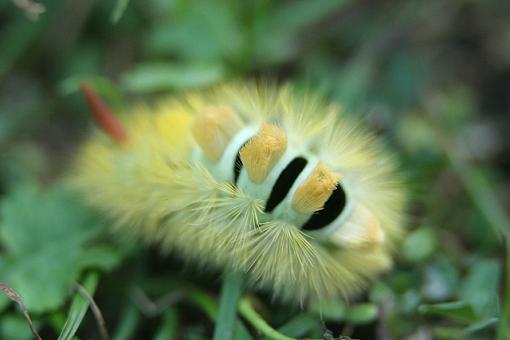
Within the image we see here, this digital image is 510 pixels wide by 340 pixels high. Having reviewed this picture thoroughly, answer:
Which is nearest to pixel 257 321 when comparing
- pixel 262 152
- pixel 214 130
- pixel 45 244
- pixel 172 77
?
pixel 262 152

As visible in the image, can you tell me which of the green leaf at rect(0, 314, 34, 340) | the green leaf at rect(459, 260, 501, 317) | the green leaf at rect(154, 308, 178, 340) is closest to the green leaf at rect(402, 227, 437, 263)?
the green leaf at rect(459, 260, 501, 317)

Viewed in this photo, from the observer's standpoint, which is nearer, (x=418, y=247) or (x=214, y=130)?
(x=214, y=130)

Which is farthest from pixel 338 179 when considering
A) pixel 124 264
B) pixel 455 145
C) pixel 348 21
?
pixel 348 21

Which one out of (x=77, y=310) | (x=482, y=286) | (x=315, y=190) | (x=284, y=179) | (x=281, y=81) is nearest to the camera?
(x=315, y=190)

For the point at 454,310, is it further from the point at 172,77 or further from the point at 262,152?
the point at 172,77

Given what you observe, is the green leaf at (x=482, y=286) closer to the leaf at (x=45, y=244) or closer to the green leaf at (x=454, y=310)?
the green leaf at (x=454, y=310)

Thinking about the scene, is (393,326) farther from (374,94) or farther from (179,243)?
(374,94)

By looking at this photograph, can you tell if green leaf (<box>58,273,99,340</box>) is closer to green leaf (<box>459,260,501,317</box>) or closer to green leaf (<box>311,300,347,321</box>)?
green leaf (<box>311,300,347,321</box>)
